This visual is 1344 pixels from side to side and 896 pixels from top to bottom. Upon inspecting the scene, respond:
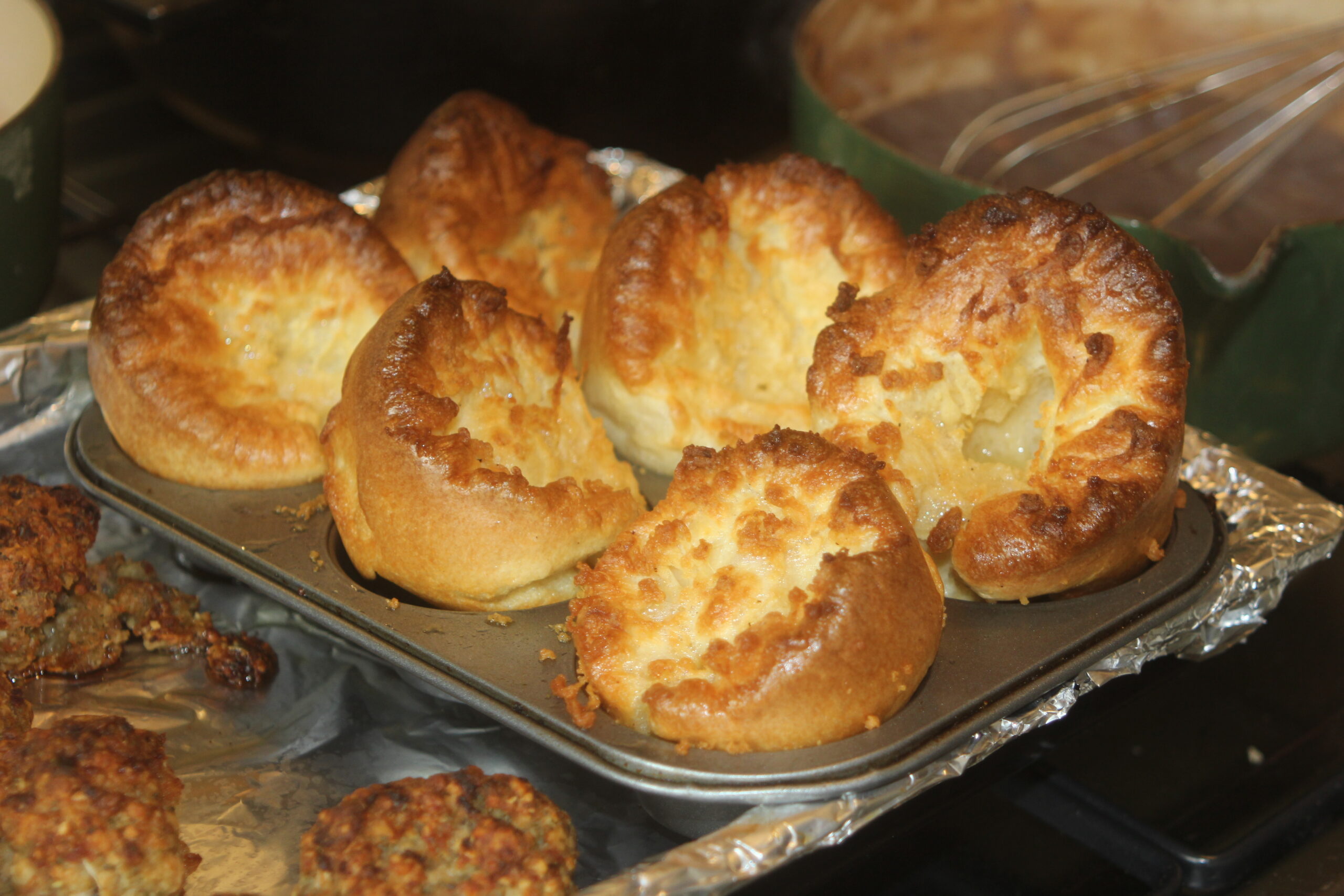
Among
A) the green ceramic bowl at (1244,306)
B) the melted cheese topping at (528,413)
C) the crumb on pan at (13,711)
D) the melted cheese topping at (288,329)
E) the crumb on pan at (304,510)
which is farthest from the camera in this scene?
the green ceramic bowl at (1244,306)

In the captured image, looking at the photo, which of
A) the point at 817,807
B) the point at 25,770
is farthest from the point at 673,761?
the point at 25,770

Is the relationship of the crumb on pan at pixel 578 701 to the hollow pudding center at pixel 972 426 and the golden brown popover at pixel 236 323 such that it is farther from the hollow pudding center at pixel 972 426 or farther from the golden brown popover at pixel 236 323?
the golden brown popover at pixel 236 323

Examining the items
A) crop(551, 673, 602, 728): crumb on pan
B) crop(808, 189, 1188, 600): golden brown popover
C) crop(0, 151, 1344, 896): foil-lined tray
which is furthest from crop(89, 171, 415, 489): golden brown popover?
crop(808, 189, 1188, 600): golden brown popover

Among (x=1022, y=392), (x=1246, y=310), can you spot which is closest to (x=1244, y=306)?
(x=1246, y=310)

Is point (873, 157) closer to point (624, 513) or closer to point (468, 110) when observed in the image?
point (468, 110)

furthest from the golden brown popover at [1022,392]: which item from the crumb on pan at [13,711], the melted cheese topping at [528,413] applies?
the crumb on pan at [13,711]
